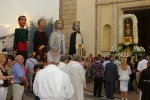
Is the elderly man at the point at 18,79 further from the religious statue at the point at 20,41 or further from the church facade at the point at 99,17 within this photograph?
the church facade at the point at 99,17

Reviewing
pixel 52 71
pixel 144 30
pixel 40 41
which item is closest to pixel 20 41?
pixel 40 41

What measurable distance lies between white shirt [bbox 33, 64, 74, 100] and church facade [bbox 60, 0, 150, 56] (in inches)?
719

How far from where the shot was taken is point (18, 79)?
8367 millimetres

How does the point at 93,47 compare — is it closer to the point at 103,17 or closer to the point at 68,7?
the point at 103,17

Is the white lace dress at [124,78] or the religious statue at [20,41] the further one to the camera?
the white lace dress at [124,78]

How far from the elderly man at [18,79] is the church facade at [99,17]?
1627cm

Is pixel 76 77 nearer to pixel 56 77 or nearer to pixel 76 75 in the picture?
pixel 76 75

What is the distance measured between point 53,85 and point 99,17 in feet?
64.7

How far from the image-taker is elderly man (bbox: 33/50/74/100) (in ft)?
19.0

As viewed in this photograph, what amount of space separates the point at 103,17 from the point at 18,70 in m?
17.5

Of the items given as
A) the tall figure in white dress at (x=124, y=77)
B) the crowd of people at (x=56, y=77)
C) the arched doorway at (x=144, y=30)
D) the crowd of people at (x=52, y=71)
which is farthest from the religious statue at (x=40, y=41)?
the arched doorway at (x=144, y=30)

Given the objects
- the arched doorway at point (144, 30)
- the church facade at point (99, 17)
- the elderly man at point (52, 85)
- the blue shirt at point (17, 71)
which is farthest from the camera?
the arched doorway at point (144, 30)

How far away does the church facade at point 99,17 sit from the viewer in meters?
24.1

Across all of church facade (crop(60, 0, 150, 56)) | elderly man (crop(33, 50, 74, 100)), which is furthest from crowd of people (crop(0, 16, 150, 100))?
church facade (crop(60, 0, 150, 56))
